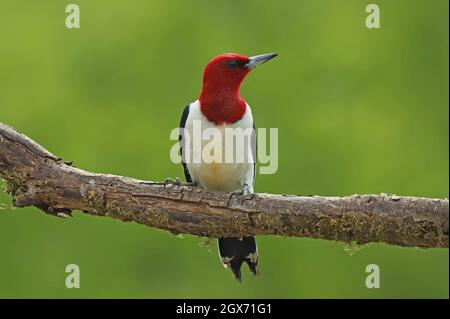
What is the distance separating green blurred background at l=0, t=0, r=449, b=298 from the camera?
656cm

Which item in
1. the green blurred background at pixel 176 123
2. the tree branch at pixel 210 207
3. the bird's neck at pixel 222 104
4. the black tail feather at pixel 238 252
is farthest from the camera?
the green blurred background at pixel 176 123

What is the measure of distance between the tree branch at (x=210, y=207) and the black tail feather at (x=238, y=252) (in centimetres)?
39

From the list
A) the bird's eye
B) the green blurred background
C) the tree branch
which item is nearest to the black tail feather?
the tree branch

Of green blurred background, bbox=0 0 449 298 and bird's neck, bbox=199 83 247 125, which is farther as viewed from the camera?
green blurred background, bbox=0 0 449 298

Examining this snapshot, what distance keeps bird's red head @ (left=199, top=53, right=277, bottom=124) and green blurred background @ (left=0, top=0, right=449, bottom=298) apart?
3.17 metres

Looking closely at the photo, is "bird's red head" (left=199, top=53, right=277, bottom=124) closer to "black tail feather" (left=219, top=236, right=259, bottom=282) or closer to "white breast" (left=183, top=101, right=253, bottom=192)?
"white breast" (left=183, top=101, right=253, bottom=192)

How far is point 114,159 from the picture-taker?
6590mm

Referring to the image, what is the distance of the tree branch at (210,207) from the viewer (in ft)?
8.47

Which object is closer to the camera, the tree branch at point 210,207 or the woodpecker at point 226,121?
the tree branch at point 210,207

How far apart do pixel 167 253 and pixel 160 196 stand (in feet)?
13.5

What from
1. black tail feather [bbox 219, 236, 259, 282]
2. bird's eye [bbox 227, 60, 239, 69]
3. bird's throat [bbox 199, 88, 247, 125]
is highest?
bird's eye [bbox 227, 60, 239, 69]

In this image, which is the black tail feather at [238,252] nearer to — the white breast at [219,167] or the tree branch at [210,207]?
the white breast at [219,167]

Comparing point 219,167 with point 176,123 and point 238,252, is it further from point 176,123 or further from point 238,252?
point 176,123

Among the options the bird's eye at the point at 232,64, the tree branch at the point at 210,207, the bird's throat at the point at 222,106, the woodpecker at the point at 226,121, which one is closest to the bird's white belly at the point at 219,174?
the woodpecker at the point at 226,121
